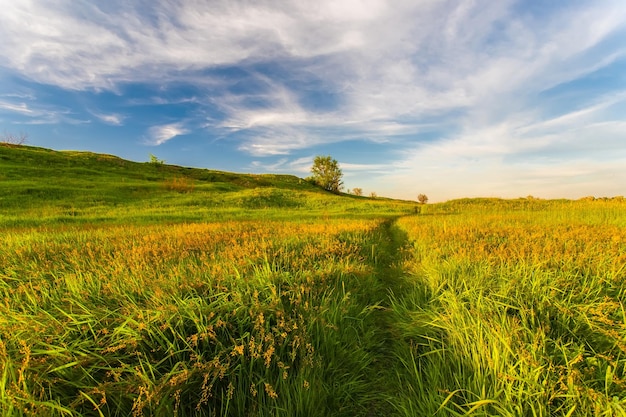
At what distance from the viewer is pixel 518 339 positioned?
2.87 meters

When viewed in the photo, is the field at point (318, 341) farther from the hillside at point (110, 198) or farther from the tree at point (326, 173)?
the tree at point (326, 173)

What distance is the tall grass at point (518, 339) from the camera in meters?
2.36

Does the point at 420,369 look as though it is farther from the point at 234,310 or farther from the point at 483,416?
the point at 234,310

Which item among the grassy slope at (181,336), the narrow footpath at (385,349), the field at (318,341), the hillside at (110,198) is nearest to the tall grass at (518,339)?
the field at (318,341)

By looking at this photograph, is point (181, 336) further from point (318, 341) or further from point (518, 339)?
point (518, 339)

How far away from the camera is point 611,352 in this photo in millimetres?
2896

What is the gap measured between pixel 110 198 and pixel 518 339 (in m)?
35.4

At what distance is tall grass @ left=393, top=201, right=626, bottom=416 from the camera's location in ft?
7.74

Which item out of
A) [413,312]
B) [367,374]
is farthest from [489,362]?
[413,312]

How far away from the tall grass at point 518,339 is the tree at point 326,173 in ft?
296

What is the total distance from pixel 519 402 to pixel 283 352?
2.23 meters

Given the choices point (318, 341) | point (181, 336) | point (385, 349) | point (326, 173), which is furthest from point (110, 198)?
point (326, 173)

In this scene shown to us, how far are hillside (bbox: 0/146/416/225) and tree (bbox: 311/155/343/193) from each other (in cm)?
5206

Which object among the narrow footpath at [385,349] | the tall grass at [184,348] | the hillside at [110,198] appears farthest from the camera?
the hillside at [110,198]
